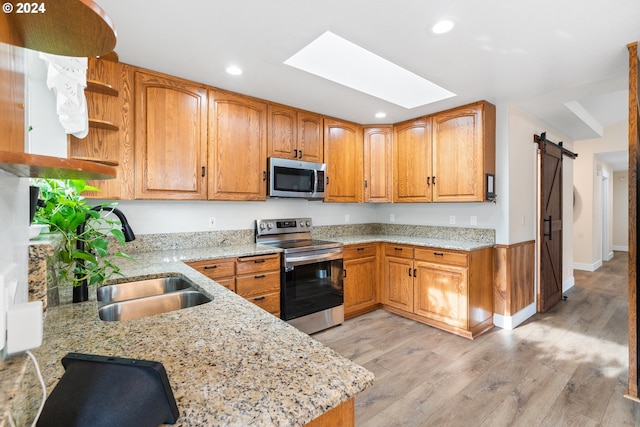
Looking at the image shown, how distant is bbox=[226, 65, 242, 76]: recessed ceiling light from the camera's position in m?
2.34

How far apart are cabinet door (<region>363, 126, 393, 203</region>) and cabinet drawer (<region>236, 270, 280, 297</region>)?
5.69 feet

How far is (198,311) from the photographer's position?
1136mm

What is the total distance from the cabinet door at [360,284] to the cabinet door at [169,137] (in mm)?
1794

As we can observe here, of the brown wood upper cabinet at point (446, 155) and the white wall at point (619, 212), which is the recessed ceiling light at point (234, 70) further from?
the white wall at point (619, 212)

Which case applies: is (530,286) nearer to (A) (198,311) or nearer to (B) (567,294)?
(B) (567,294)

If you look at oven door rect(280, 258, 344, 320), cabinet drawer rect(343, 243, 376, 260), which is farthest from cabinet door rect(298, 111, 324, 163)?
oven door rect(280, 258, 344, 320)

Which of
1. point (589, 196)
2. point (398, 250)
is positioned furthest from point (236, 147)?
point (589, 196)

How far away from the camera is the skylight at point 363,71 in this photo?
2.31m

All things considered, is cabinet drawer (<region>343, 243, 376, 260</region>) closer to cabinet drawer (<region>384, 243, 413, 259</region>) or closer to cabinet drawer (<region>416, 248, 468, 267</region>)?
cabinet drawer (<region>384, 243, 413, 259</region>)

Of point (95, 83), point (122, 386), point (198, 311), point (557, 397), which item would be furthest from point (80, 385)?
point (557, 397)

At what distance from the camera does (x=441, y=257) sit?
3104mm

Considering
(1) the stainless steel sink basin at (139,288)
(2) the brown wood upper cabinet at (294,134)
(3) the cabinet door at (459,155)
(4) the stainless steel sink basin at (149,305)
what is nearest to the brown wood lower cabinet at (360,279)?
(3) the cabinet door at (459,155)

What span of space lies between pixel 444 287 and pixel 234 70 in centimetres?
283

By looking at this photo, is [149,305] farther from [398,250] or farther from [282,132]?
[398,250]
